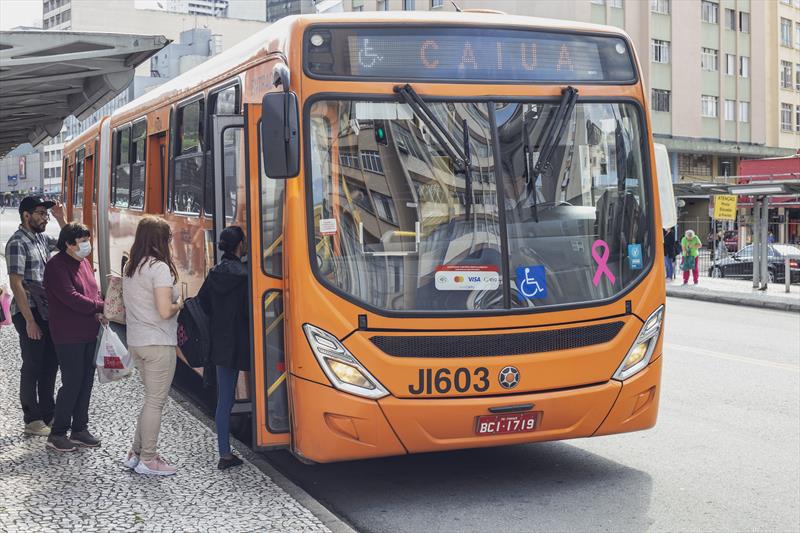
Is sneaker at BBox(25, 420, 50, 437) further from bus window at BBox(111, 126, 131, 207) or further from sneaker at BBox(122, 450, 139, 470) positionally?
bus window at BBox(111, 126, 131, 207)

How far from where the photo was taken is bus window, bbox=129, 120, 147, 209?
34.8ft

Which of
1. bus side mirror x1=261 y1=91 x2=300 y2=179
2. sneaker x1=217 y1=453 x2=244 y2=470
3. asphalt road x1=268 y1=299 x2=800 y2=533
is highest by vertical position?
bus side mirror x1=261 y1=91 x2=300 y2=179

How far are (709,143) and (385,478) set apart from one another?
5250 cm

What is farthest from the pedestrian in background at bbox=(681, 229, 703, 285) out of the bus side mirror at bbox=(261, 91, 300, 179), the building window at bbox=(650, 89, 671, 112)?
the building window at bbox=(650, 89, 671, 112)

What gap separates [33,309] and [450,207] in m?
3.36

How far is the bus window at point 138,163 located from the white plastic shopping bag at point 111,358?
3.89 metres

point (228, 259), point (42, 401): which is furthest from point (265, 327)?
point (42, 401)

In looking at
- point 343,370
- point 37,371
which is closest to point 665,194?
point 343,370

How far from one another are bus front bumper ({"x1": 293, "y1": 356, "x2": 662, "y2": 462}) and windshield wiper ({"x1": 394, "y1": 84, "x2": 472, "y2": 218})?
1.23 meters

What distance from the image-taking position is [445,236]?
20.8ft

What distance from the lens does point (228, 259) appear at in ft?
22.3

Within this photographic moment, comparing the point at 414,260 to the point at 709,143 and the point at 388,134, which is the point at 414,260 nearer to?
the point at 388,134

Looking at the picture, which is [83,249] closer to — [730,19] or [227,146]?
[227,146]

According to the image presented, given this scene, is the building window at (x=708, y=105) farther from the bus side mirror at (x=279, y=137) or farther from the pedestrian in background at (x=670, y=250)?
the bus side mirror at (x=279, y=137)
